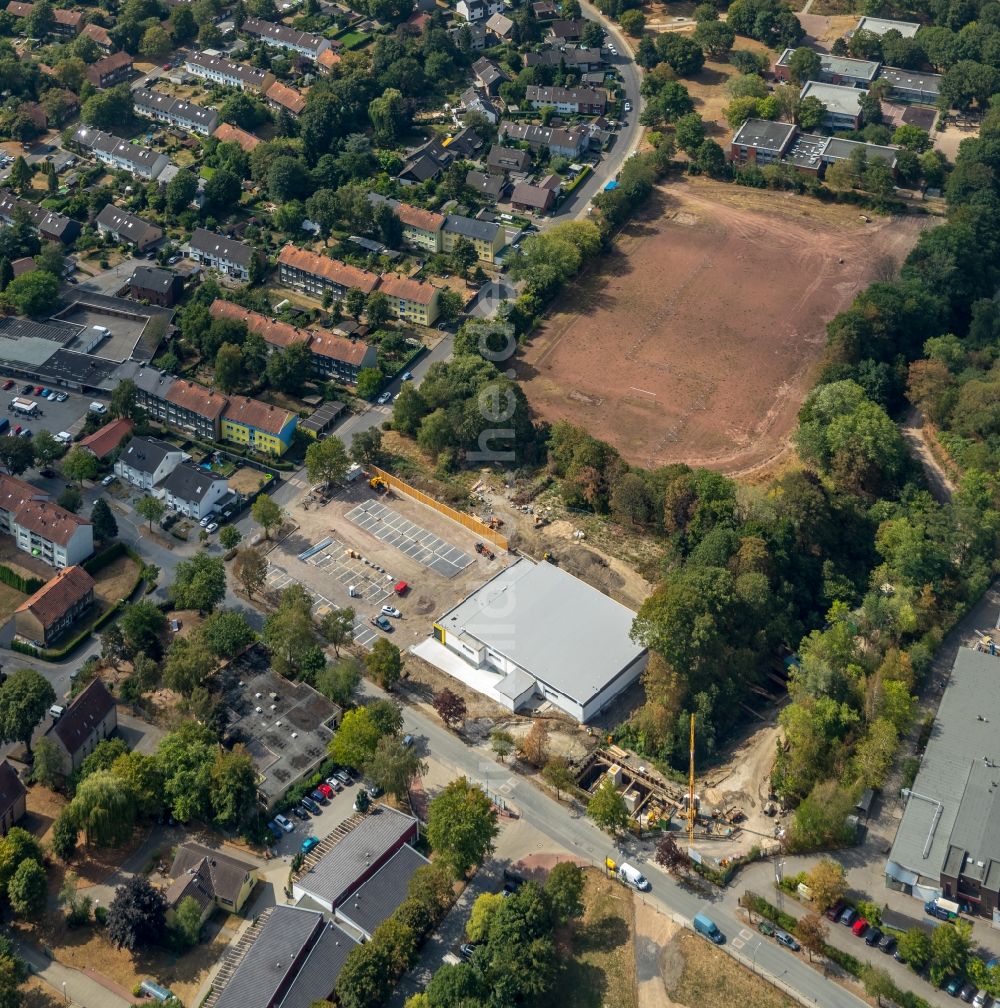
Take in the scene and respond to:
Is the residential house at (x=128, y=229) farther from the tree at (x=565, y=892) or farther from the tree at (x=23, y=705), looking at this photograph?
the tree at (x=565, y=892)

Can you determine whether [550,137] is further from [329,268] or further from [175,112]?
[175,112]

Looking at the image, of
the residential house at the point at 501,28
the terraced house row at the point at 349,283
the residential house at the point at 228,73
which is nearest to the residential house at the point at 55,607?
the terraced house row at the point at 349,283

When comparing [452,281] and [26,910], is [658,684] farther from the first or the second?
[452,281]

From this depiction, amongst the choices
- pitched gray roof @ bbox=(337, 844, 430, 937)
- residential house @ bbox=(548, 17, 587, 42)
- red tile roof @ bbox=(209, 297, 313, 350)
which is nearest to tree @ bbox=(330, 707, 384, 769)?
pitched gray roof @ bbox=(337, 844, 430, 937)

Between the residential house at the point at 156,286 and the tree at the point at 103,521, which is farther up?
the residential house at the point at 156,286

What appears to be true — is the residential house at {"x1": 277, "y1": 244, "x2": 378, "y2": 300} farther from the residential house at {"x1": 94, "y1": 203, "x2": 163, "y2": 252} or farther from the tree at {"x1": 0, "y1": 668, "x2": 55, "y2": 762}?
the tree at {"x1": 0, "y1": 668, "x2": 55, "y2": 762}

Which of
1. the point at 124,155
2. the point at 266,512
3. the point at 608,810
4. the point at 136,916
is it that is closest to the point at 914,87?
the point at 124,155
